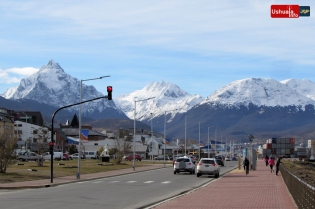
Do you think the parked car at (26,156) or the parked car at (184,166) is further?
the parked car at (26,156)

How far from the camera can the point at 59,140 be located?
15550cm

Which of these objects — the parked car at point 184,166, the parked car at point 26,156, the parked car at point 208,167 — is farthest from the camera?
the parked car at point 26,156

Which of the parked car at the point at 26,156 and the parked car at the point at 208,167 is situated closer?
the parked car at the point at 208,167

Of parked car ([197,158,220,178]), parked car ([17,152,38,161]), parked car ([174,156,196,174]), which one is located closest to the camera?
parked car ([197,158,220,178])

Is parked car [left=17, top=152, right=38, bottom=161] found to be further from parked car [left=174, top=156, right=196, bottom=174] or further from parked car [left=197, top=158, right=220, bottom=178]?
parked car [left=197, top=158, right=220, bottom=178]

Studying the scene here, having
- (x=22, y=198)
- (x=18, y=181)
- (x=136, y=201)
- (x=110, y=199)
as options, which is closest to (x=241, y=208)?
(x=136, y=201)

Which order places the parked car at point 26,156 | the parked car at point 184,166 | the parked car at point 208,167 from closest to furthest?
the parked car at point 208,167 → the parked car at point 184,166 → the parked car at point 26,156

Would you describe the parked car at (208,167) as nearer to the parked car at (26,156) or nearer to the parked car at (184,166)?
the parked car at (184,166)

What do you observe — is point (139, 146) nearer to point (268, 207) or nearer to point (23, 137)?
point (23, 137)

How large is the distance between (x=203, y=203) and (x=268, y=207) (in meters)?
2.88

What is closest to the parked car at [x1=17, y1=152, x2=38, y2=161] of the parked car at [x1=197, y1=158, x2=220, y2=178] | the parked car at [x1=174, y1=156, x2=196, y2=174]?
the parked car at [x1=174, y1=156, x2=196, y2=174]

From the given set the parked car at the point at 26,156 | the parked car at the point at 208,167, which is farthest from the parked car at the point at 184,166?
the parked car at the point at 26,156

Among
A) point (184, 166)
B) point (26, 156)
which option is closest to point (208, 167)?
point (184, 166)

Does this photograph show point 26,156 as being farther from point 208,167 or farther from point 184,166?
point 208,167
